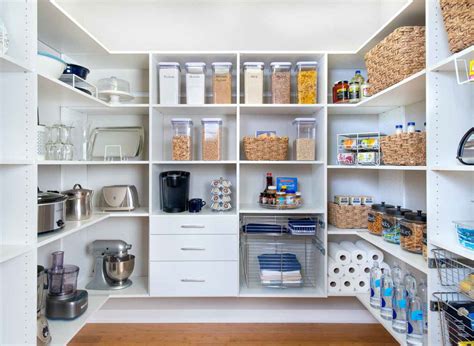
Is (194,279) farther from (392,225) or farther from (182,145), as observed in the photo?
(392,225)

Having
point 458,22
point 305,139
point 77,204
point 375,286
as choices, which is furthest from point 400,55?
point 77,204

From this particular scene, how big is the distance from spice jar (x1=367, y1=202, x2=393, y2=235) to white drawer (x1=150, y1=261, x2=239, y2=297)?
3.13 feet

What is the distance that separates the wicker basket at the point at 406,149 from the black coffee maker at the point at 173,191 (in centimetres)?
135

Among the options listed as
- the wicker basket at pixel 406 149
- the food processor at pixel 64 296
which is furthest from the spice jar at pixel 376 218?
the food processor at pixel 64 296

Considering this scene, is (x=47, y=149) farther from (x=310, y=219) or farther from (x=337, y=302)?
(x=337, y=302)

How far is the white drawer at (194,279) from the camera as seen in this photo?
201cm

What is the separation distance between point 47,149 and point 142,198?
33.2 inches

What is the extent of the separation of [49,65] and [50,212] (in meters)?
0.78

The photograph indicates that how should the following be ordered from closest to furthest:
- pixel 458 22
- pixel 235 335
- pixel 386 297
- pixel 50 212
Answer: pixel 458 22
pixel 50 212
pixel 386 297
pixel 235 335

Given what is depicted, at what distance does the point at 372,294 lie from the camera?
6.14 feet

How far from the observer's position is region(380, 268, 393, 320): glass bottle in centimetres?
166

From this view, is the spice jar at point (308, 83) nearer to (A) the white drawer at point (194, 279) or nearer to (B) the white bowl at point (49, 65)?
(A) the white drawer at point (194, 279)

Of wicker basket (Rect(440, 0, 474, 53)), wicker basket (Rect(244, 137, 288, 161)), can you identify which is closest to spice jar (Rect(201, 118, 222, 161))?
wicker basket (Rect(244, 137, 288, 161))

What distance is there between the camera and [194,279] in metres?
2.01
